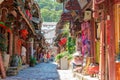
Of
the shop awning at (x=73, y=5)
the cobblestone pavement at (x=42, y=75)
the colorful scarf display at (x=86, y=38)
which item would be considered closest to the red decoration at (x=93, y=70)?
the cobblestone pavement at (x=42, y=75)

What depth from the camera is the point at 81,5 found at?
15.7m

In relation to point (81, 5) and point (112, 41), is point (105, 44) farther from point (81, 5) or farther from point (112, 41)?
point (81, 5)

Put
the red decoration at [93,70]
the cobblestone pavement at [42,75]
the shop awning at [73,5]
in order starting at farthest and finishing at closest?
the shop awning at [73,5]
the cobblestone pavement at [42,75]
the red decoration at [93,70]

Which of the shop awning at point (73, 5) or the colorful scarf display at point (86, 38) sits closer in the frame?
the colorful scarf display at point (86, 38)

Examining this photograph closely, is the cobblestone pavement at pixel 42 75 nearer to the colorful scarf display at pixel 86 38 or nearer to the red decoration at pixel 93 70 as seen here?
the colorful scarf display at pixel 86 38

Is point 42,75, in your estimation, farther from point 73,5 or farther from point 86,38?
point 73,5

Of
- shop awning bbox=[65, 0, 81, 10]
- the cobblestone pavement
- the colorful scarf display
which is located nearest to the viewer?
the cobblestone pavement

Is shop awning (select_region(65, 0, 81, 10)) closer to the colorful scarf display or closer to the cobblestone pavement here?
the colorful scarf display

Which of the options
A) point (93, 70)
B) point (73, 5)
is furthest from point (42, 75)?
point (93, 70)

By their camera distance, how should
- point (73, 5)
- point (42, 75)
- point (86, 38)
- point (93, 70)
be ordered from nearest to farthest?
point (93, 70)
point (73, 5)
point (86, 38)
point (42, 75)

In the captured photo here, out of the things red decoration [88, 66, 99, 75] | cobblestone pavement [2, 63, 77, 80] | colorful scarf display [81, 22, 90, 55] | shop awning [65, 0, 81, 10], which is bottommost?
cobblestone pavement [2, 63, 77, 80]

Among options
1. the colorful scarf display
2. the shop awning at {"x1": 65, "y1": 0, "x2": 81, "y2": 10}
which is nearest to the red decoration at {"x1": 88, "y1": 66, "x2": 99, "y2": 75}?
the colorful scarf display

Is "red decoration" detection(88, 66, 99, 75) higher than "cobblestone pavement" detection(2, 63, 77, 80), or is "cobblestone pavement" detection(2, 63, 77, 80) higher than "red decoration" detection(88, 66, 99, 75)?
"red decoration" detection(88, 66, 99, 75)

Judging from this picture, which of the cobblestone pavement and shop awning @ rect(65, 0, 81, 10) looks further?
shop awning @ rect(65, 0, 81, 10)
